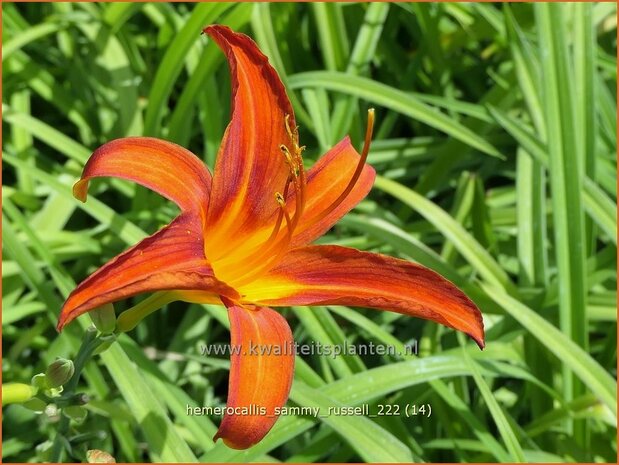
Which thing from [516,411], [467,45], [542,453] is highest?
[467,45]

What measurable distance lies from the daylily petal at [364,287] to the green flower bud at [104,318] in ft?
0.44

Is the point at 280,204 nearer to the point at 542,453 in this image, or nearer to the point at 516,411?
the point at 542,453

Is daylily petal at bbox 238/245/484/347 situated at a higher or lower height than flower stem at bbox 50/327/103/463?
higher

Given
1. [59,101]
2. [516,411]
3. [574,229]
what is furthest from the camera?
[59,101]

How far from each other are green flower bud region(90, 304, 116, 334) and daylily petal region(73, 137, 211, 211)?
0.37 ft

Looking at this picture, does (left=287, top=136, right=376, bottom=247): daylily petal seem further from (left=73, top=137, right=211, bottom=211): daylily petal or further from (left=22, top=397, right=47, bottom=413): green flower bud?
(left=22, top=397, right=47, bottom=413): green flower bud

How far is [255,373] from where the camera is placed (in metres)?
0.72

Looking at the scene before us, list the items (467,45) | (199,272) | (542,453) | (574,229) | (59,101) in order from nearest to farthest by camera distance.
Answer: (199,272)
(542,453)
(574,229)
(59,101)
(467,45)

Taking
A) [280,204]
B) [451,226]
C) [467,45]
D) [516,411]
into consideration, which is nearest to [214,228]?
[280,204]

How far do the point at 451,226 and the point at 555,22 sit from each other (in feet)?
1.43

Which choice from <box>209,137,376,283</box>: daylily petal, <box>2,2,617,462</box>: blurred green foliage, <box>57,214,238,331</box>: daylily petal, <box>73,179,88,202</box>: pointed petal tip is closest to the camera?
<box>57,214,238,331</box>: daylily petal

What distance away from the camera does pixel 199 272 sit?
29.0 inches

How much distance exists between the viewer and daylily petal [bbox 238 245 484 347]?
771mm

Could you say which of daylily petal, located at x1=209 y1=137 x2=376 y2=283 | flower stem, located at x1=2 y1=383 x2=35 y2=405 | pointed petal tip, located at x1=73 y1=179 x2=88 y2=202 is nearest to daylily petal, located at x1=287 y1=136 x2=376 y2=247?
daylily petal, located at x1=209 y1=137 x2=376 y2=283
